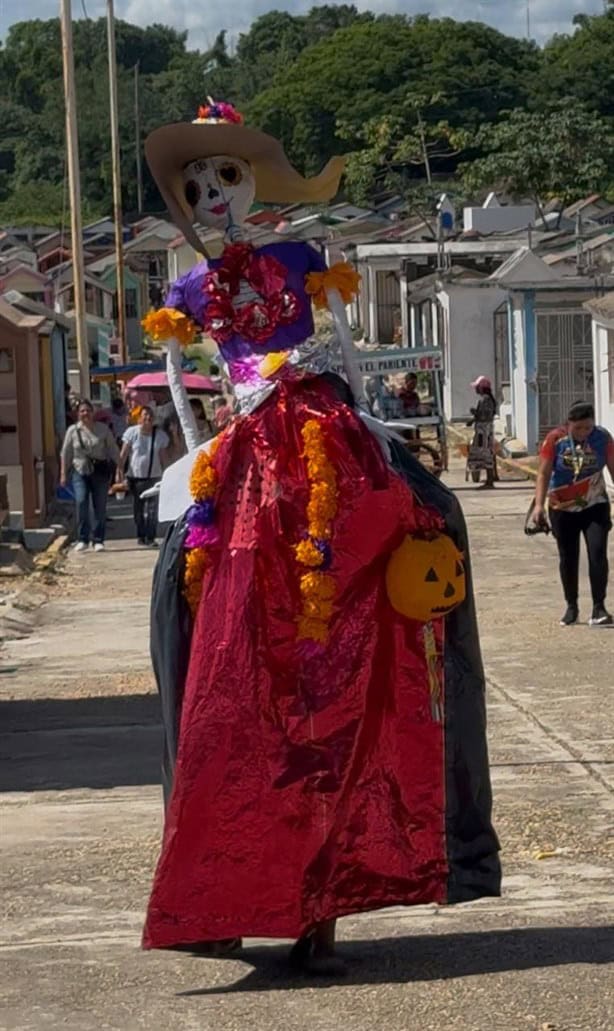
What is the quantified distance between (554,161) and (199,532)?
72736 mm

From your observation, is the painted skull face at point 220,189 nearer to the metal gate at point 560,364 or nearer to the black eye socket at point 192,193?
the black eye socket at point 192,193

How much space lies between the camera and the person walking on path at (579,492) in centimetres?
1328

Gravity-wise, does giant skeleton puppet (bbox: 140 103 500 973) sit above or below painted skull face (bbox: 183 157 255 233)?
below

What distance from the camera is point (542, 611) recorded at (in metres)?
14.7

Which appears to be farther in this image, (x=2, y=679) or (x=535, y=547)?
(x=535, y=547)

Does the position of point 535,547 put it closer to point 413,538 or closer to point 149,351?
point 413,538

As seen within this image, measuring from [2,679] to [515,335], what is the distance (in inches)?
917

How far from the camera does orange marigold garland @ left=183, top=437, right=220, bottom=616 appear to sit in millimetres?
5445

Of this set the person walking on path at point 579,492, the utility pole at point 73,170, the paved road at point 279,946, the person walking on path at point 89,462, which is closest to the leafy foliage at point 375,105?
the utility pole at point 73,170

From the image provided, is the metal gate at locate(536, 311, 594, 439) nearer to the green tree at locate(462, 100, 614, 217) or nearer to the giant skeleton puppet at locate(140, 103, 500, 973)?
the giant skeleton puppet at locate(140, 103, 500, 973)

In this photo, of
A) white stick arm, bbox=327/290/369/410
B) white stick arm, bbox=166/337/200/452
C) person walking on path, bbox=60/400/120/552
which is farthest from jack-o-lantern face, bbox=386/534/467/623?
person walking on path, bbox=60/400/120/552

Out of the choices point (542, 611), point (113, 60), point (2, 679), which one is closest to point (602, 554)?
point (542, 611)

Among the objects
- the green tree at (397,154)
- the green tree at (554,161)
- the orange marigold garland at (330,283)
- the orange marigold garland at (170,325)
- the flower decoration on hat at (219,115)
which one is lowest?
the orange marigold garland at (170,325)

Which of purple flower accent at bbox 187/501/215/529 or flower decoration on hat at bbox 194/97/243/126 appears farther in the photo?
flower decoration on hat at bbox 194/97/243/126
